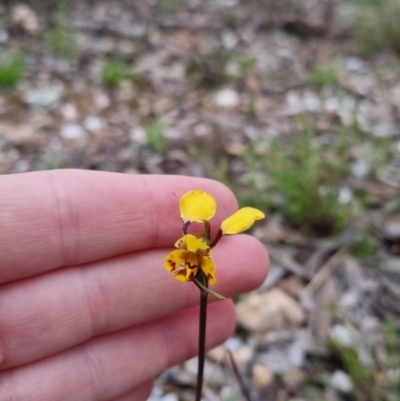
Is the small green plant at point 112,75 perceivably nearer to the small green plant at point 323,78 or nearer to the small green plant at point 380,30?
the small green plant at point 323,78

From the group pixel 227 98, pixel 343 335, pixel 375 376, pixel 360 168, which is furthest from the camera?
pixel 227 98

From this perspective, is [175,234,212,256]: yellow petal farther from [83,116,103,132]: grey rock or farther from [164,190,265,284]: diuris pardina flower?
[83,116,103,132]: grey rock

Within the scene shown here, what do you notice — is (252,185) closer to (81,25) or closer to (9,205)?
(9,205)

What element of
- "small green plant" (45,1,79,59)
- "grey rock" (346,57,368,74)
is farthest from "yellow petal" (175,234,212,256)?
"grey rock" (346,57,368,74)

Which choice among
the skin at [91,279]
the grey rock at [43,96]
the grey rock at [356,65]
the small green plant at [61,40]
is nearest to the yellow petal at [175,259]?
the skin at [91,279]

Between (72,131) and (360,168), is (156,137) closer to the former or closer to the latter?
(72,131)

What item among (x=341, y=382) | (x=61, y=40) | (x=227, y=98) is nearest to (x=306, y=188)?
(x=341, y=382)
